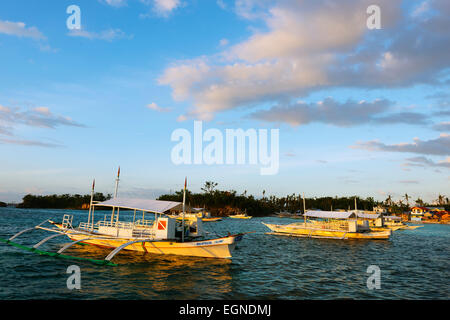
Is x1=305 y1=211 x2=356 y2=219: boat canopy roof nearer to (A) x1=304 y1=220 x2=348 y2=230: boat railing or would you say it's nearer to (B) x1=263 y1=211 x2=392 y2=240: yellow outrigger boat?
(B) x1=263 y1=211 x2=392 y2=240: yellow outrigger boat

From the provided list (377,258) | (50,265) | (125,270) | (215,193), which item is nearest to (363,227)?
(377,258)

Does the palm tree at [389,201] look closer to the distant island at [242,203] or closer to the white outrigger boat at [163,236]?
the distant island at [242,203]

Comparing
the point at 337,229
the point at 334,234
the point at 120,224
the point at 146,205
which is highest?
the point at 146,205

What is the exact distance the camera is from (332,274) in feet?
67.7

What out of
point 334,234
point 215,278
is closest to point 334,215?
point 334,234

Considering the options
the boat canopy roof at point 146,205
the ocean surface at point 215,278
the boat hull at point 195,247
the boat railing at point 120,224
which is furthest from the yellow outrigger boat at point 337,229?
the boat railing at point 120,224

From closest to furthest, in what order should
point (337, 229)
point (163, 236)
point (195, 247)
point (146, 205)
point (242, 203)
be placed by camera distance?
point (163, 236)
point (195, 247)
point (146, 205)
point (337, 229)
point (242, 203)

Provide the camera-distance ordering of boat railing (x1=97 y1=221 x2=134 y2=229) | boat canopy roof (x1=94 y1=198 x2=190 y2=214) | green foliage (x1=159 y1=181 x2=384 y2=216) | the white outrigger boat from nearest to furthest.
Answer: the white outrigger boat → boat canopy roof (x1=94 y1=198 x2=190 y2=214) → boat railing (x1=97 y1=221 x2=134 y2=229) → green foliage (x1=159 y1=181 x2=384 y2=216)

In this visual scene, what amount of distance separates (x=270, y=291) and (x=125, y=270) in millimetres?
9919

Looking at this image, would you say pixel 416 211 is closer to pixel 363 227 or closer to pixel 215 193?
pixel 215 193

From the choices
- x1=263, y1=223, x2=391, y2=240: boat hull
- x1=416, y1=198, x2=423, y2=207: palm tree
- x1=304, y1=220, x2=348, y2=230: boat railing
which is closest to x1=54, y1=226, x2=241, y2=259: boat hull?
x1=263, y1=223, x2=391, y2=240: boat hull

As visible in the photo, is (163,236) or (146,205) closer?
(163,236)

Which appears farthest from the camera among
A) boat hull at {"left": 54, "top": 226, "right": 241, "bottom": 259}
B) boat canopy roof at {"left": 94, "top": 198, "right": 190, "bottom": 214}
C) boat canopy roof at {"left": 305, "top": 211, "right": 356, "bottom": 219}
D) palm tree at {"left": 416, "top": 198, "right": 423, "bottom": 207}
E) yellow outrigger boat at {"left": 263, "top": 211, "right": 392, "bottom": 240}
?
palm tree at {"left": 416, "top": 198, "right": 423, "bottom": 207}

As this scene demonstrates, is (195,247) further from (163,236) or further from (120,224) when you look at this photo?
(120,224)
